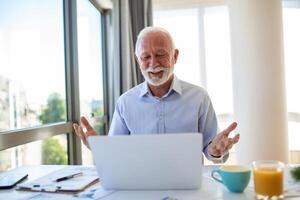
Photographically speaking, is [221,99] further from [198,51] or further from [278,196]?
[278,196]

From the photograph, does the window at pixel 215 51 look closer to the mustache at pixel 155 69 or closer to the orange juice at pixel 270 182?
the mustache at pixel 155 69

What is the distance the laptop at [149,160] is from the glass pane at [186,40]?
110 inches

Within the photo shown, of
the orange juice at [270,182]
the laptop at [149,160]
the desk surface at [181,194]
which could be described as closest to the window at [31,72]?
the desk surface at [181,194]

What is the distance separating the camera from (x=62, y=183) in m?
1.01

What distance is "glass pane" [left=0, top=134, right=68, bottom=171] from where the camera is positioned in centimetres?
154

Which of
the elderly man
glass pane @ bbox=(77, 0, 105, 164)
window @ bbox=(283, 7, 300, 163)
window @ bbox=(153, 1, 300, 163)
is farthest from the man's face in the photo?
window @ bbox=(283, 7, 300, 163)

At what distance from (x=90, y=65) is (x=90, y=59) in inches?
2.4

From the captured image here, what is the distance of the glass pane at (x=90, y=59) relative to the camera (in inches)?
102

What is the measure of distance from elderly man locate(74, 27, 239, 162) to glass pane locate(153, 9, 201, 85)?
2.00 meters

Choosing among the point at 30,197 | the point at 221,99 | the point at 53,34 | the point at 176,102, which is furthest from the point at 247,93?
the point at 30,197

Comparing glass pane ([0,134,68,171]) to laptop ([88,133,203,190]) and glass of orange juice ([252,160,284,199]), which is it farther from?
glass of orange juice ([252,160,284,199])

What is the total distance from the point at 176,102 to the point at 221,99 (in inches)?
82.5

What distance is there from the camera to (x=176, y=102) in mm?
1626

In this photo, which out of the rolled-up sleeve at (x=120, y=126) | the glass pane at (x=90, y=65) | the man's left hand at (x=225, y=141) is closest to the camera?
the man's left hand at (x=225, y=141)
